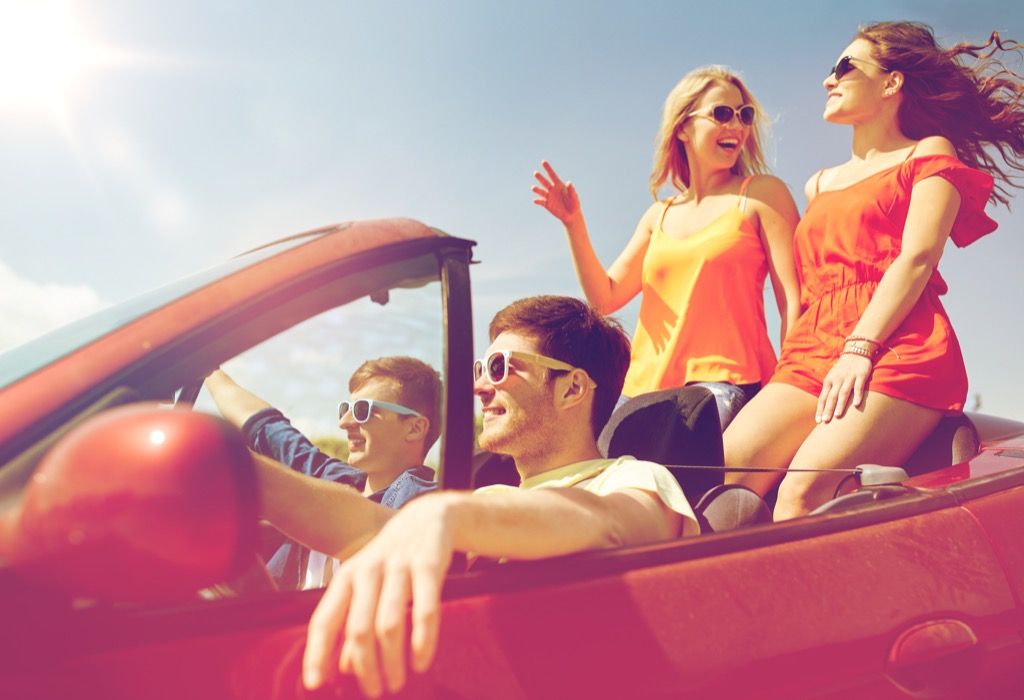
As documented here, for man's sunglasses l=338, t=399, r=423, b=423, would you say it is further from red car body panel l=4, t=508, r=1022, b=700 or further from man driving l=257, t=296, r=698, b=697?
red car body panel l=4, t=508, r=1022, b=700

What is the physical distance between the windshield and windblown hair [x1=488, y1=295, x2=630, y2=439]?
83 cm

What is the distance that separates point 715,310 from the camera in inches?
113

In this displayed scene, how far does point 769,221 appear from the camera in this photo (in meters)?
2.89

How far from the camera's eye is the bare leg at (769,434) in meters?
2.32

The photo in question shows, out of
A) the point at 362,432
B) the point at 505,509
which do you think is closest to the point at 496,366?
the point at 362,432

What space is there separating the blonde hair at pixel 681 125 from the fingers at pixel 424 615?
261 centimetres

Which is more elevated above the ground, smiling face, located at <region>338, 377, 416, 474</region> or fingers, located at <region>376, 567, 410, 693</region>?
smiling face, located at <region>338, 377, 416, 474</region>

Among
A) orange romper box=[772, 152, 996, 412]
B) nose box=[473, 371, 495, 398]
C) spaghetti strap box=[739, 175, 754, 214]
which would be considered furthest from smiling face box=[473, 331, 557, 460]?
spaghetti strap box=[739, 175, 754, 214]

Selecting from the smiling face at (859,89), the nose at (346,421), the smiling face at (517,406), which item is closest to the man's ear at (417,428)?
the nose at (346,421)

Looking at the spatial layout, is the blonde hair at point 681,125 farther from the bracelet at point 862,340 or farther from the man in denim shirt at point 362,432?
the man in denim shirt at point 362,432

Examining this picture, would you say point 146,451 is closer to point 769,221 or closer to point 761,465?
point 761,465

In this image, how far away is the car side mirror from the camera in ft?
2.55

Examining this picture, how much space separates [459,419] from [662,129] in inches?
91.0

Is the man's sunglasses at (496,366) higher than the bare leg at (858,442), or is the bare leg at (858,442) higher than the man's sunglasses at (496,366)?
the man's sunglasses at (496,366)
